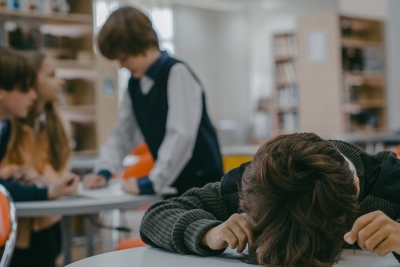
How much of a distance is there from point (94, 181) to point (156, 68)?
600 mm

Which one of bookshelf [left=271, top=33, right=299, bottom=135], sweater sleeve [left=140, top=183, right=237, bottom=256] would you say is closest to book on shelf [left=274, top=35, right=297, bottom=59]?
bookshelf [left=271, top=33, right=299, bottom=135]

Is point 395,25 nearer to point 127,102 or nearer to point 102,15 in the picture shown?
point 102,15

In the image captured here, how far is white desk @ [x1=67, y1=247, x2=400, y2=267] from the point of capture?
1.19 meters

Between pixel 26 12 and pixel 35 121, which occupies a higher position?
pixel 26 12

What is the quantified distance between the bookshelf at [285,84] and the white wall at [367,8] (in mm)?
1091

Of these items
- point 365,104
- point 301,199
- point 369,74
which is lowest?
point 301,199

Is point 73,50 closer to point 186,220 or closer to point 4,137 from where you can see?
point 4,137

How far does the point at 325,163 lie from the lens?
1029mm

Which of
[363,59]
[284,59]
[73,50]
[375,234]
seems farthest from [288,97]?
[375,234]

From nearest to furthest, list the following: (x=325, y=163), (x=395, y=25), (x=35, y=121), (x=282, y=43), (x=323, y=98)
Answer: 1. (x=325, y=163)
2. (x=35, y=121)
3. (x=323, y=98)
4. (x=395, y=25)
5. (x=282, y=43)

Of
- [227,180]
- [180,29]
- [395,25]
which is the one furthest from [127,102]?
[180,29]

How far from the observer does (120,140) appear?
2752 millimetres

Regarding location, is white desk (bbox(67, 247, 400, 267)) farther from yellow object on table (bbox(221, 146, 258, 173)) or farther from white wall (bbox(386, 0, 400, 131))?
white wall (bbox(386, 0, 400, 131))

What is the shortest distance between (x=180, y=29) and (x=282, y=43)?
2.39 metres
